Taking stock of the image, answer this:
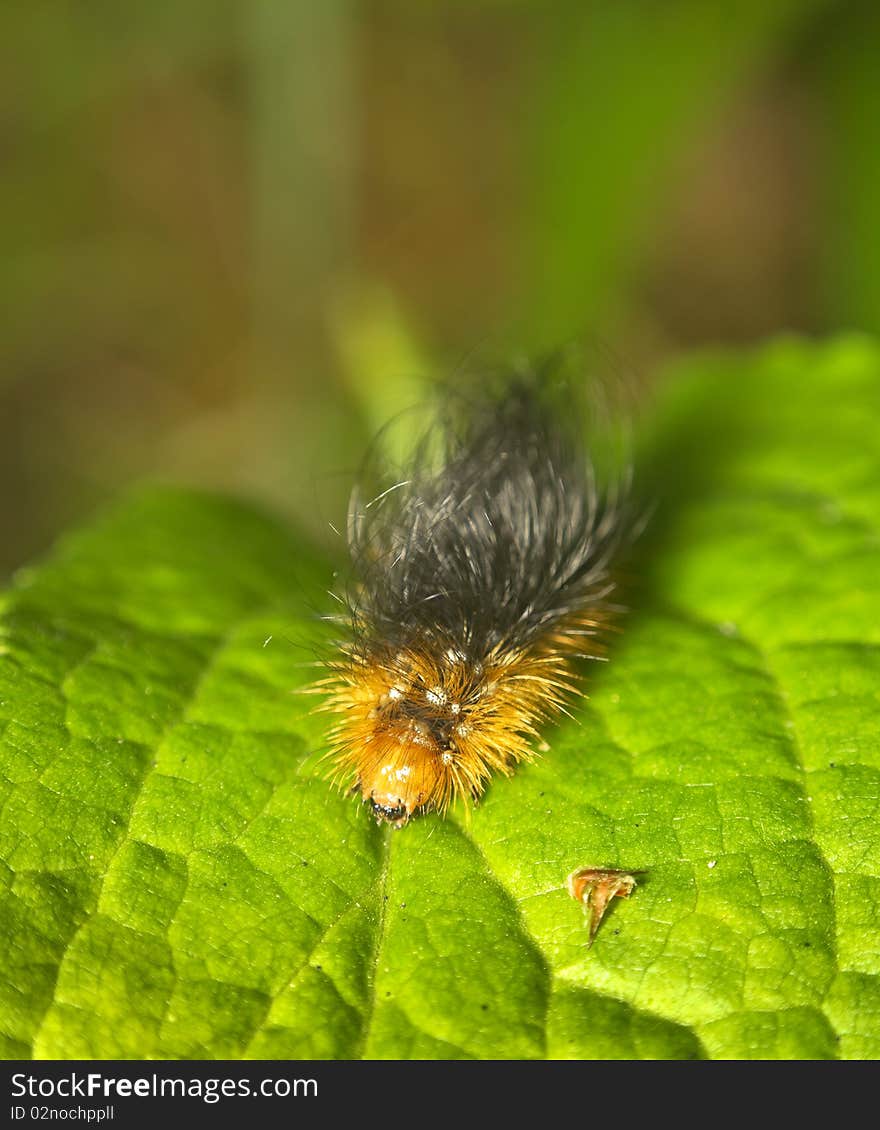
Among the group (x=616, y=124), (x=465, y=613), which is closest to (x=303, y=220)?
(x=616, y=124)

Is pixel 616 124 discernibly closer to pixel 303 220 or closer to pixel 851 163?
pixel 851 163

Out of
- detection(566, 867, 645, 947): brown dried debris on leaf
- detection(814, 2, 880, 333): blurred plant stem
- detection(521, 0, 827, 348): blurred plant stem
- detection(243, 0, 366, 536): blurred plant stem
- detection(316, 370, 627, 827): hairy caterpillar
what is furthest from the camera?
detection(243, 0, 366, 536): blurred plant stem

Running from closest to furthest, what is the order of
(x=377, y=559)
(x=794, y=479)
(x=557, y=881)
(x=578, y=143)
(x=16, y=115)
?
1. (x=557, y=881)
2. (x=377, y=559)
3. (x=794, y=479)
4. (x=578, y=143)
5. (x=16, y=115)

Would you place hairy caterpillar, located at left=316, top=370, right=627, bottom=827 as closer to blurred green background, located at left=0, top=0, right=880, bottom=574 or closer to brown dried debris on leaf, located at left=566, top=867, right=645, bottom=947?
brown dried debris on leaf, located at left=566, top=867, right=645, bottom=947

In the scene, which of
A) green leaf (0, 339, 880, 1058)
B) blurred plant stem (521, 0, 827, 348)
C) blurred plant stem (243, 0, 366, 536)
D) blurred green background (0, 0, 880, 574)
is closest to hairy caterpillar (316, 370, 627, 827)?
green leaf (0, 339, 880, 1058)
